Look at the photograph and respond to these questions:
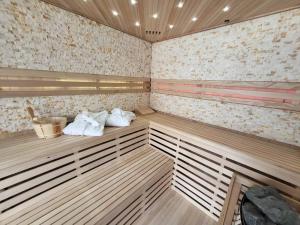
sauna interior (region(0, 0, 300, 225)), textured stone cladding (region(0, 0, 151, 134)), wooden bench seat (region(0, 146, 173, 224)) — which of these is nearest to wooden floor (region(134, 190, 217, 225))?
sauna interior (region(0, 0, 300, 225))

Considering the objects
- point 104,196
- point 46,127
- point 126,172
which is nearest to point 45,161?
point 46,127

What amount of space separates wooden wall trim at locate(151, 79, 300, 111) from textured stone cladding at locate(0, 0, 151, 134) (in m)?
1.74

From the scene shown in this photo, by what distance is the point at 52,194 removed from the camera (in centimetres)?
179

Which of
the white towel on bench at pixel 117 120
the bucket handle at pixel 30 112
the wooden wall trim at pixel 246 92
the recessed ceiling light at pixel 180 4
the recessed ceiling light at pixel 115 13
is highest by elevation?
the recessed ceiling light at pixel 115 13

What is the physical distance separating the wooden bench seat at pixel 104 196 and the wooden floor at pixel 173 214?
13 cm

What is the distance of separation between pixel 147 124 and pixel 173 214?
168 cm

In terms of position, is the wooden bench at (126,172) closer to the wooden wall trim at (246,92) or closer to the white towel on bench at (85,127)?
the white towel on bench at (85,127)

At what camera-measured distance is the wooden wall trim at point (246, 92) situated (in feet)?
7.00

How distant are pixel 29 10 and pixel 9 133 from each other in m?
1.87

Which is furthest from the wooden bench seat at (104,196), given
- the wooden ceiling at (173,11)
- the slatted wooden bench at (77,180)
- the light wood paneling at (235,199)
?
the wooden ceiling at (173,11)

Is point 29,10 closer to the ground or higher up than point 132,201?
higher up

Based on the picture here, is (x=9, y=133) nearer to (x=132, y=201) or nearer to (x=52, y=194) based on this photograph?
(x=52, y=194)

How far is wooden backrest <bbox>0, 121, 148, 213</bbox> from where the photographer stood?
153cm

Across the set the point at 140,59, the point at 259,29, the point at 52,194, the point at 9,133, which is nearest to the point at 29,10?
the point at 9,133
